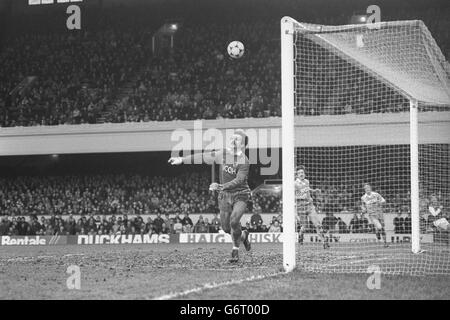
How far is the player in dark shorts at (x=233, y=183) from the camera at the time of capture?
12633 mm

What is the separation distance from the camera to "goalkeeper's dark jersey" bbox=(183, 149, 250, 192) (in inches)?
499

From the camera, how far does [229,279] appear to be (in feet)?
33.2

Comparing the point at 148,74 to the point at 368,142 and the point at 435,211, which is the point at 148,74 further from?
the point at 435,211

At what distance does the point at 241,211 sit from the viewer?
12.7 metres

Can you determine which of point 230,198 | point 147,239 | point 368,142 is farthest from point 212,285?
point 368,142

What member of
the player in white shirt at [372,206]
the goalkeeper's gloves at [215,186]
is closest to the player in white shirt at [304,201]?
the player in white shirt at [372,206]

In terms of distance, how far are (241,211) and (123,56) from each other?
28.0 metres

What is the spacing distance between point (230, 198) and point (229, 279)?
2969 millimetres

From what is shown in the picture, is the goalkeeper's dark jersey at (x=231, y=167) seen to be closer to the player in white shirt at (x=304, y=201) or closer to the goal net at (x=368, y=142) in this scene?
the goal net at (x=368, y=142)

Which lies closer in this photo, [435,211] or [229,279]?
[229,279]

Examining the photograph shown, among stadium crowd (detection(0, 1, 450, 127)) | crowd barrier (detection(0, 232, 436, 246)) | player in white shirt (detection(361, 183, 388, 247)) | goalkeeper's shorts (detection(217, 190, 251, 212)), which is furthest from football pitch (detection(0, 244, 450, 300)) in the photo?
stadium crowd (detection(0, 1, 450, 127))

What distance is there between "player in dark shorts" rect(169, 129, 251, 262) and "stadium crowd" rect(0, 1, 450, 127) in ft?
54.5

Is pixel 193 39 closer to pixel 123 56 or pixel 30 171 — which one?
pixel 123 56
